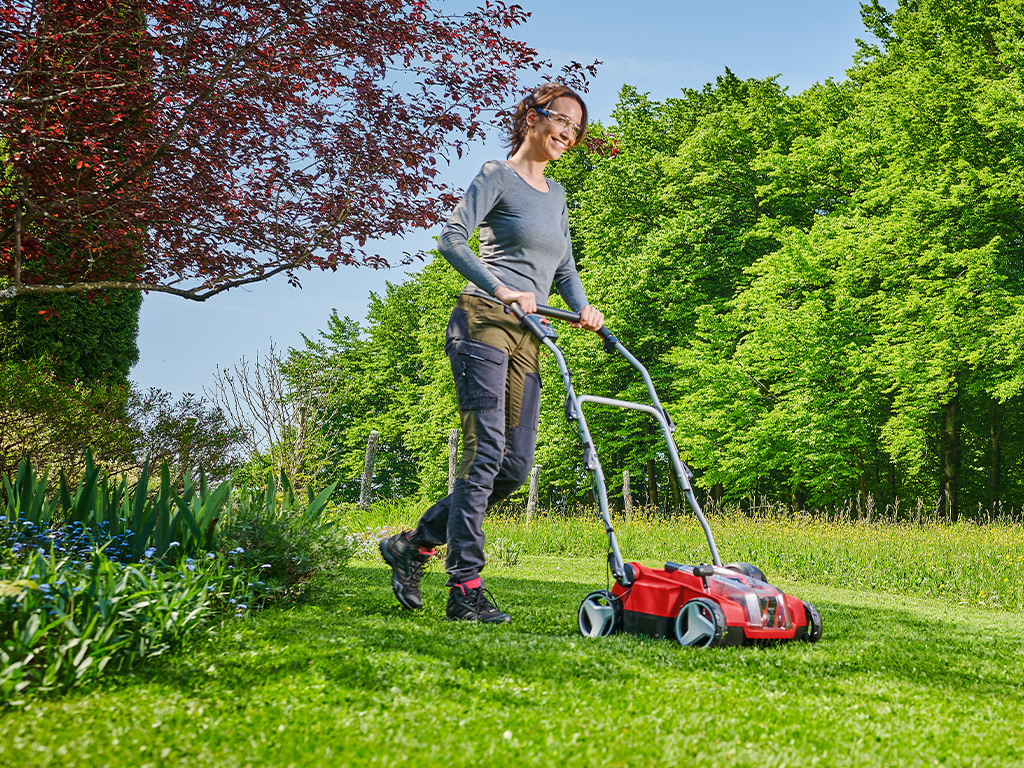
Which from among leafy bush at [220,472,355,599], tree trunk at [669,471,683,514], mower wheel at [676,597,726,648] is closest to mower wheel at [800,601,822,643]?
mower wheel at [676,597,726,648]

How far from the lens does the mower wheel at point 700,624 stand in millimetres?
2967

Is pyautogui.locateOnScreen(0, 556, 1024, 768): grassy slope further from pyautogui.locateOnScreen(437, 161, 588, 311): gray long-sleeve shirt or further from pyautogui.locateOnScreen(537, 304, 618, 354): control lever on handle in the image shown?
pyautogui.locateOnScreen(437, 161, 588, 311): gray long-sleeve shirt

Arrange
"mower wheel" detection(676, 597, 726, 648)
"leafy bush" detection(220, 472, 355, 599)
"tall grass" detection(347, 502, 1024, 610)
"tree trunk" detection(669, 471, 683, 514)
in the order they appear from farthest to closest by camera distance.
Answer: "tree trunk" detection(669, 471, 683, 514) → "tall grass" detection(347, 502, 1024, 610) → "leafy bush" detection(220, 472, 355, 599) → "mower wheel" detection(676, 597, 726, 648)

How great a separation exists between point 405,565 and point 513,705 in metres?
1.71

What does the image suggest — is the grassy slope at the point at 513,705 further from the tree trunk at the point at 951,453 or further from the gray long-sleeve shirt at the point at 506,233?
the tree trunk at the point at 951,453

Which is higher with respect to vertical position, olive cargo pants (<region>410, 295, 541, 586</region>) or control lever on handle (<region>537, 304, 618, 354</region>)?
control lever on handle (<region>537, 304, 618, 354</region>)

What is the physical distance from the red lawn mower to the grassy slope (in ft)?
0.36

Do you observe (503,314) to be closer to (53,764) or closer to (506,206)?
(506,206)

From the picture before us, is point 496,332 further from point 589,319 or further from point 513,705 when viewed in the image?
point 513,705

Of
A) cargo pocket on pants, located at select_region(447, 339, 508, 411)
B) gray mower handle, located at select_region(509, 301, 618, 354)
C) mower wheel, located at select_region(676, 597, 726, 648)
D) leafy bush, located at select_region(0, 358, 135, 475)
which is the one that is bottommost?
mower wheel, located at select_region(676, 597, 726, 648)

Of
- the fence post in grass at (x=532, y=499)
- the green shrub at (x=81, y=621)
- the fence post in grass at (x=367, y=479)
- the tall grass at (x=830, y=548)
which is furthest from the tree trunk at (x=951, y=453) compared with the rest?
the green shrub at (x=81, y=621)

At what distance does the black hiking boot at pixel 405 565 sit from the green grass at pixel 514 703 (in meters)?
0.12

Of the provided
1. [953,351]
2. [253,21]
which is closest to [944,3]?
[953,351]

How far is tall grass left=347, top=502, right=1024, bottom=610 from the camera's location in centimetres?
839
